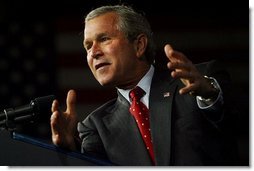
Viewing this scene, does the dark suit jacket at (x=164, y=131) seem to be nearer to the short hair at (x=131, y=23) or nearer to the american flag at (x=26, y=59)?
the short hair at (x=131, y=23)

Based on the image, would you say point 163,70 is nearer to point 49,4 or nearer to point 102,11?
point 102,11

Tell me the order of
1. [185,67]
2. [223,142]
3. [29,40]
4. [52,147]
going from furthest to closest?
[29,40], [223,142], [52,147], [185,67]

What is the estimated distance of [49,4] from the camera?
1.55 m

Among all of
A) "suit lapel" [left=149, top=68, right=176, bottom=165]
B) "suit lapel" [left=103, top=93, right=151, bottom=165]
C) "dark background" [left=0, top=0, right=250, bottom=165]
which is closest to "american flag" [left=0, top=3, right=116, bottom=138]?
"dark background" [left=0, top=0, right=250, bottom=165]

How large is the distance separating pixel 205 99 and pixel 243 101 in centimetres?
16

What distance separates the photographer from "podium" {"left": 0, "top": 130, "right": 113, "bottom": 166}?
128 cm

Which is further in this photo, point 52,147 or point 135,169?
point 135,169

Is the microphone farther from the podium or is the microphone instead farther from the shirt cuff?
the shirt cuff

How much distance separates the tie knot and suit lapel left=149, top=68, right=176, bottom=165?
0.03m

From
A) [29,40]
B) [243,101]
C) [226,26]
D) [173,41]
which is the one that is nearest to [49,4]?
[29,40]

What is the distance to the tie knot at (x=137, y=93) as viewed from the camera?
4.79 feet

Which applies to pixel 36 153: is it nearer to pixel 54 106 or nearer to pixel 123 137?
pixel 54 106

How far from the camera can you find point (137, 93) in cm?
146

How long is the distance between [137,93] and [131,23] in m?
0.21
